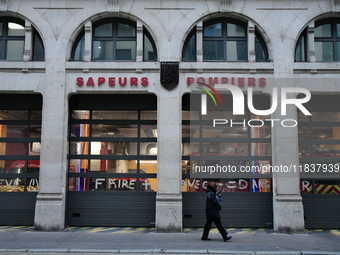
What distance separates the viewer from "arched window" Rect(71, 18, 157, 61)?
14555 mm

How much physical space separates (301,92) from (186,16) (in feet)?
17.0

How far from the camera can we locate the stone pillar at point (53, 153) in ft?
43.5

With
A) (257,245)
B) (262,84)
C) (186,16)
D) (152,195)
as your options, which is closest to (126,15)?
(186,16)

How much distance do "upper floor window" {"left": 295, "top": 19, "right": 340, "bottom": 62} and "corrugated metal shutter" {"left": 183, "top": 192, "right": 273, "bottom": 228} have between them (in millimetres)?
5675

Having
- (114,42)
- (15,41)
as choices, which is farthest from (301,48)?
(15,41)

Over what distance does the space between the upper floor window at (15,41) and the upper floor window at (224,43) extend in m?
5.76

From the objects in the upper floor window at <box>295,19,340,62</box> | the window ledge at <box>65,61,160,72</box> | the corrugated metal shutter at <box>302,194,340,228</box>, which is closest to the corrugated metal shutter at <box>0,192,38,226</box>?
the window ledge at <box>65,61,160,72</box>

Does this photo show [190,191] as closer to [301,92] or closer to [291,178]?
[291,178]

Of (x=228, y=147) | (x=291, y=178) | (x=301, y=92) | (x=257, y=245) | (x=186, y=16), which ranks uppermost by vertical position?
(x=186, y=16)

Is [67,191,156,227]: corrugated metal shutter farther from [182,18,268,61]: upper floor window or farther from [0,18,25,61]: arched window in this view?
[0,18,25,61]: arched window

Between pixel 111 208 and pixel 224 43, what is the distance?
307 inches

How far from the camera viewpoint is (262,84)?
13.9 m
